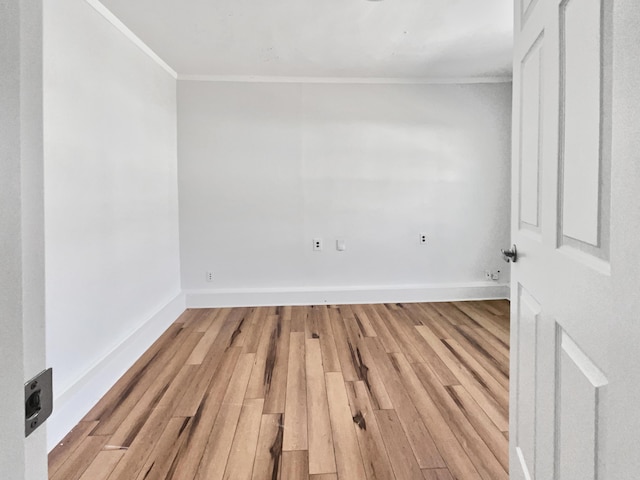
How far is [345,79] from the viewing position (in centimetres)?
384

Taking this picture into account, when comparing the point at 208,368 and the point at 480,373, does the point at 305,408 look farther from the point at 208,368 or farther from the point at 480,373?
the point at 480,373

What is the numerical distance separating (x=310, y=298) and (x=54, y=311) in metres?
2.48

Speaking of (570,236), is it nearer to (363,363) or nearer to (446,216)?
(363,363)

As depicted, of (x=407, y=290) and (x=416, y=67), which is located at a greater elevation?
(x=416, y=67)

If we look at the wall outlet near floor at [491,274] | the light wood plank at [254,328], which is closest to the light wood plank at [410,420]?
the light wood plank at [254,328]

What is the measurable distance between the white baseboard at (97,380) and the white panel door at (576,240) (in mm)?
2048

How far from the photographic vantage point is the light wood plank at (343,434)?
1.53 meters

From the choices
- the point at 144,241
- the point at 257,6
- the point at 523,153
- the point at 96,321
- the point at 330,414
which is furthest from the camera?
the point at 144,241

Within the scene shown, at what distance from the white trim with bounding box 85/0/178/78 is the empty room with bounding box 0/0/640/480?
0.02 metres

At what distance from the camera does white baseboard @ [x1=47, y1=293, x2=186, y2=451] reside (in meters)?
1.79

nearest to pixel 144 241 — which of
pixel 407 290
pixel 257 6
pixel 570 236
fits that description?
pixel 257 6

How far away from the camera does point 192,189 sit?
12.5ft

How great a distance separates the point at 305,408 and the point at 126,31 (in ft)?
9.44

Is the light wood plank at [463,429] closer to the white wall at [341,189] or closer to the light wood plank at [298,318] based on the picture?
the light wood plank at [298,318]
